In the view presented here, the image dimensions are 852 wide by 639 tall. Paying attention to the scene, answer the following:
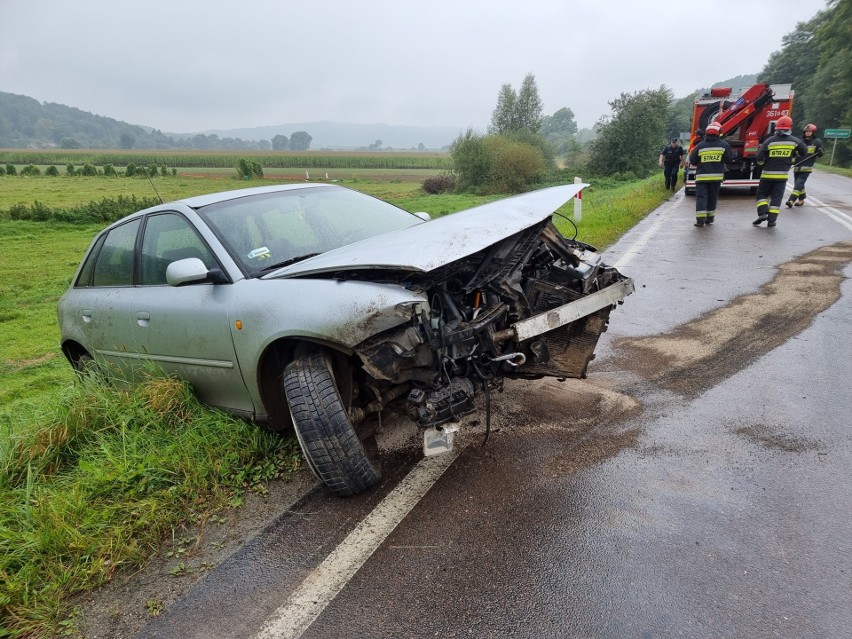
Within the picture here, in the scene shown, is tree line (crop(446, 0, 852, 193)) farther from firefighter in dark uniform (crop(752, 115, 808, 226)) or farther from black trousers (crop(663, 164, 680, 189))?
firefighter in dark uniform (crop(752, 115, 808, 226))

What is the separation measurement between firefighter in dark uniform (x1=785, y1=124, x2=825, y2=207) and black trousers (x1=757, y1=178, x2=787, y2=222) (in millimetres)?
2007

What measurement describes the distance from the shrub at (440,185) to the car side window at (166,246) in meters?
34.5

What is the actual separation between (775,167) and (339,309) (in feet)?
34.1

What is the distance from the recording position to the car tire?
2.64 metres

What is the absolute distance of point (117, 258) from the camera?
3.95m

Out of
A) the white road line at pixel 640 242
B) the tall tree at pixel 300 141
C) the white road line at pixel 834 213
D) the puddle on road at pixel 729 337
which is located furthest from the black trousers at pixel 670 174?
the tall tree at pixel 300 141

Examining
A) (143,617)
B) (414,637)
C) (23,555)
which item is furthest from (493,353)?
(23,555)

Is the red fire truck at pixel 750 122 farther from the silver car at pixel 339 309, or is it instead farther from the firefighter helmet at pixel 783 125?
the silver car at pixel 339 309

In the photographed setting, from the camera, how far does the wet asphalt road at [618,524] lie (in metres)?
2.01

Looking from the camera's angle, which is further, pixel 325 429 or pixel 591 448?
pixel 591 448

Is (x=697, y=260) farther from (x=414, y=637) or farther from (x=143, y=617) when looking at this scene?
(x=143, y=617)

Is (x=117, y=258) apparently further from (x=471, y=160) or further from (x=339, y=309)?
(x=471, y=160)

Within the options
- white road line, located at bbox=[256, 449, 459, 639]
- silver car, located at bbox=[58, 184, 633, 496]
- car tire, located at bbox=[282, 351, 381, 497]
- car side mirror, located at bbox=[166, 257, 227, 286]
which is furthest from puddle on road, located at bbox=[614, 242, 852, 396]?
car side mirror, located at bbox=[166, 257, 227, 286]

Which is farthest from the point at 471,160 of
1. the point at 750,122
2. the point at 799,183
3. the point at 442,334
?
the point at 442,334
